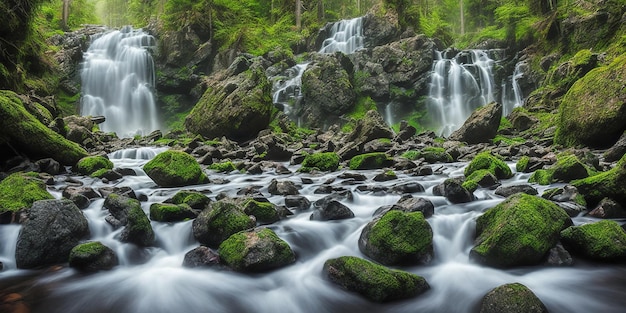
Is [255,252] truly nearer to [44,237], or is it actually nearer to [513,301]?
[44,237]

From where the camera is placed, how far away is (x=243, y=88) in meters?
20.7

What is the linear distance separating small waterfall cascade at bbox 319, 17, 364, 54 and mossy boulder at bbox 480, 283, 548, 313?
104 feet

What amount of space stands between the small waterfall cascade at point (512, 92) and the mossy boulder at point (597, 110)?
14237 mm

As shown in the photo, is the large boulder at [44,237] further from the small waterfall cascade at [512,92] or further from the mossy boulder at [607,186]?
the small waterfall cascade at [512,92]

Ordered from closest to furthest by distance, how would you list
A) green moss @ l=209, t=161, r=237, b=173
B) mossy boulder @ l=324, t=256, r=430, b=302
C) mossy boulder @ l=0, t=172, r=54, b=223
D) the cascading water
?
mossy boulder @ l=324, t=256, r=430, b=302 < mossy boulder @ l=0, t=172, r=54, b=223 < green moss @ l=209, t=161, r=237, b=173 < the cascading water

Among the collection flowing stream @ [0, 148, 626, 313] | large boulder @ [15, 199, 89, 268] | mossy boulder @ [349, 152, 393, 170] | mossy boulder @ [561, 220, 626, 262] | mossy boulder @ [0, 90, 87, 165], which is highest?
mossy boulder @ [0, 90, 87, 165]

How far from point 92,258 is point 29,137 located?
25.6ft

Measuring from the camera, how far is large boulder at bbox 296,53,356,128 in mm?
26719

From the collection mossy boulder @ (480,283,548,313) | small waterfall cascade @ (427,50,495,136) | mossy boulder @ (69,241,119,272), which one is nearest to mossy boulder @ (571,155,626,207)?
mossy boulder @ (480,283,548,313)

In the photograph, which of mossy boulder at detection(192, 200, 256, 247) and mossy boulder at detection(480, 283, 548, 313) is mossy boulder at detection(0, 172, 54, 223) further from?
mossy boulder at detection(480, 283, 548, 313)

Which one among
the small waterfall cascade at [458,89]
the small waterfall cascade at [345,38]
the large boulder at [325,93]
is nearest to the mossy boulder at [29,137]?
the large boulder at [325,93]

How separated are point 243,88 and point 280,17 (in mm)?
22641

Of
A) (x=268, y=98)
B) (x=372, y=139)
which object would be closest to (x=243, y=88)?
(x=268, y=98)

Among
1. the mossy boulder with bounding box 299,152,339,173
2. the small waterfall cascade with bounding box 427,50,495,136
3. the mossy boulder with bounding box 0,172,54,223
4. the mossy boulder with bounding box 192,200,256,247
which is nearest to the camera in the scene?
the mossy boulder with bounding box 192,200,256,247
